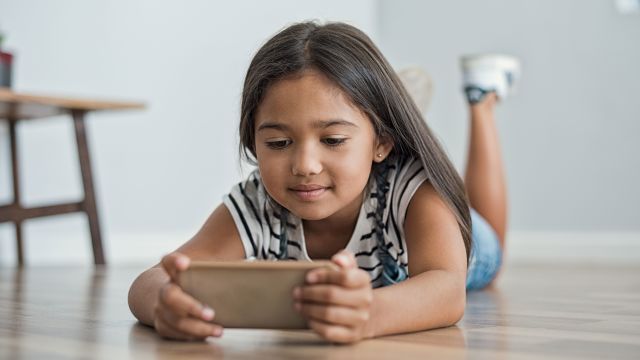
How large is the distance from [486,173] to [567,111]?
1.10 meters

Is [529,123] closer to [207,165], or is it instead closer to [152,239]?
[207,165]

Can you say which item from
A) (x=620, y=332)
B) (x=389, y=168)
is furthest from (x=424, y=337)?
(x=389, y=168)

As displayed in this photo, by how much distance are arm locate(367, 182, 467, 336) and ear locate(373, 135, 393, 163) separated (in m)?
0.06

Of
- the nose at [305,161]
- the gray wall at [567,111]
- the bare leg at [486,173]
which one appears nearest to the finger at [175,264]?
the nose at [305,161]

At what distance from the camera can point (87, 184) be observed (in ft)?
8.20

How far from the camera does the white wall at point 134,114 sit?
269 cm

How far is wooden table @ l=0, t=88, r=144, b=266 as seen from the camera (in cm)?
237

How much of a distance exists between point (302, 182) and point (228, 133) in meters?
2.02

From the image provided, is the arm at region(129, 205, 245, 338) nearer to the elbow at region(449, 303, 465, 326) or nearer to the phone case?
the phone case

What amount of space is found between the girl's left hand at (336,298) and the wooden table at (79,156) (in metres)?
1.65

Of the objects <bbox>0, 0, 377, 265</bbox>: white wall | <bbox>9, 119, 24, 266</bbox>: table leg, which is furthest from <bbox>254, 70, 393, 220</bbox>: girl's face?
<bbox>0, 0, 377, 265</bbox>: white wall

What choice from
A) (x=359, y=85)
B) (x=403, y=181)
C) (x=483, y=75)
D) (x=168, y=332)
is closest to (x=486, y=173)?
(x=483, y=75)

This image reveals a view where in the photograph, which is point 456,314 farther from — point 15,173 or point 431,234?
point 15,173

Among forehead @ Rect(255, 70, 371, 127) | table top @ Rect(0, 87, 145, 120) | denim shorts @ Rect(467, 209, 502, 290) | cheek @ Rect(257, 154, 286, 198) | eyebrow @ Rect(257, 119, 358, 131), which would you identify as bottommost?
denim shorts @ Rect(467, 209, 502, 290)
